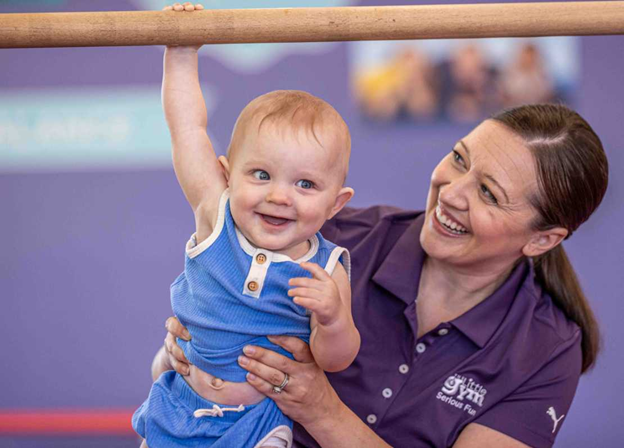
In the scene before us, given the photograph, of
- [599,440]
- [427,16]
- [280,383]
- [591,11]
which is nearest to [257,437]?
[280,383]

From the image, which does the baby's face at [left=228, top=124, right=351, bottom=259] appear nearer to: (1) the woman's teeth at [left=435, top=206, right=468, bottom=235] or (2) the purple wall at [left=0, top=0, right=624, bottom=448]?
(1) the woman's teeth at [left=435, top=206, right=468, bottom=235]

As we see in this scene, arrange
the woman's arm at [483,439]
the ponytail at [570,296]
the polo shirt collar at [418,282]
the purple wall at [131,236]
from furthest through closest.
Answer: the purple wall at [131,236], the ponytail at [570,296], the polo shirt collar at [418,282], the woman's arm at [483,439]

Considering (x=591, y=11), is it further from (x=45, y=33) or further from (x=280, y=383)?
(x=45, y=33)

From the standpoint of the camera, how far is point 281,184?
140 centimetres

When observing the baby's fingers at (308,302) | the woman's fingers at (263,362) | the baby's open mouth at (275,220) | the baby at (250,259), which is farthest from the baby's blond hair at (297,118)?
the woman's fingers at (263,362)

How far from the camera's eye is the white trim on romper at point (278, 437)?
1.55 m

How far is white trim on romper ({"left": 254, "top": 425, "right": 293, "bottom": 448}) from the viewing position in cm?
155

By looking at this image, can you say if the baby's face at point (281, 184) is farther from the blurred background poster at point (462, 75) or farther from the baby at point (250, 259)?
the blurred background poster at point (462, 75)

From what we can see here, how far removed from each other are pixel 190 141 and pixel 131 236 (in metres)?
2.48

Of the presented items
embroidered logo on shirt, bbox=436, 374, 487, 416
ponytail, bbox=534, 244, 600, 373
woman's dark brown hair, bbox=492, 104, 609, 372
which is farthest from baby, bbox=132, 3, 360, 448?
ponytail, bbox=534, 244, 600, 373

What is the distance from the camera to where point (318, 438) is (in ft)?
5.57

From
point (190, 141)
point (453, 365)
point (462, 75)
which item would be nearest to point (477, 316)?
point (453, 365)

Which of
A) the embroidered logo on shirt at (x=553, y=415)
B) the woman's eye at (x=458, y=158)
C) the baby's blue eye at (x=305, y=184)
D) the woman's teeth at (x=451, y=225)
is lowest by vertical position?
the embroidered logo on shirt at (x=553, y=415)

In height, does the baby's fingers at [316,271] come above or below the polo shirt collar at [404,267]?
above
